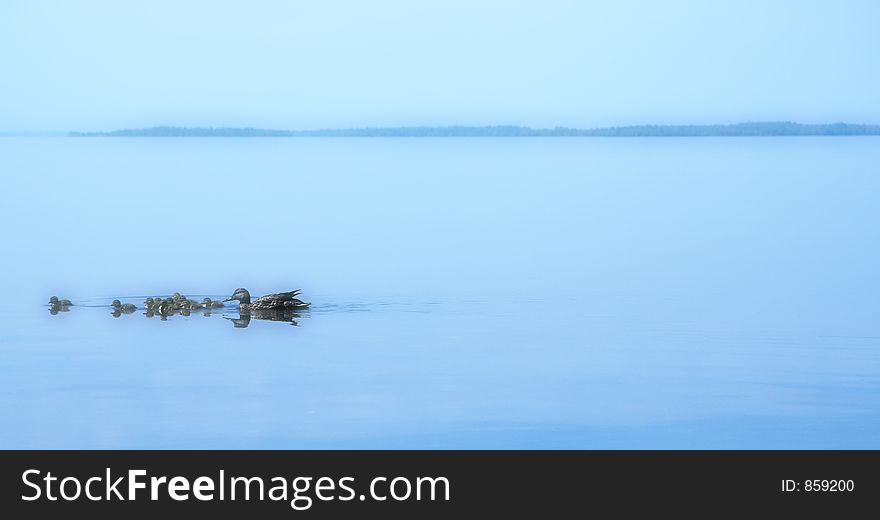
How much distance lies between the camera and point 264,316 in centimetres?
1983

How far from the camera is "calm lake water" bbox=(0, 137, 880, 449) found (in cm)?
1373

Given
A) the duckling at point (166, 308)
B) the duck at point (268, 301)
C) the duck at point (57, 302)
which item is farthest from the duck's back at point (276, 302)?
the duck at point (57, 302)

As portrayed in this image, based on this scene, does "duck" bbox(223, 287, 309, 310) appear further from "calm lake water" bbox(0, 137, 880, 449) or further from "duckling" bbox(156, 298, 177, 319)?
"duckling" bbox(156, 298, 177, 319)

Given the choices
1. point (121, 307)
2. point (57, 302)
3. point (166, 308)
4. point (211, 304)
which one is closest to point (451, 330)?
point (211, 304)

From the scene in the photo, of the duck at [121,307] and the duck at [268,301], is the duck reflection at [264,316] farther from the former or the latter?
the duck at [121,307]

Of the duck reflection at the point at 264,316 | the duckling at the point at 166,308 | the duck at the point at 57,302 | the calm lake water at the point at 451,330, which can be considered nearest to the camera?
the calm lake water at the point at 451,330

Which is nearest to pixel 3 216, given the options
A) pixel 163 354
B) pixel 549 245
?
pixel 549 245

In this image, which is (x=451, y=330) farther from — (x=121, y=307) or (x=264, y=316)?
(x=121, y=307)

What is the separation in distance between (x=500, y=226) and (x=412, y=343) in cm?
1611

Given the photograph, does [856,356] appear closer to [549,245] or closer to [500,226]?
[549,245]

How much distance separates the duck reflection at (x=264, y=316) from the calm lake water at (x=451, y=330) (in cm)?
18

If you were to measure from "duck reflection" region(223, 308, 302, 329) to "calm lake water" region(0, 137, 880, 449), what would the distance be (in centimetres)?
18

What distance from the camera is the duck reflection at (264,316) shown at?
1944 cm

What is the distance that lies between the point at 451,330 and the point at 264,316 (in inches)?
106
